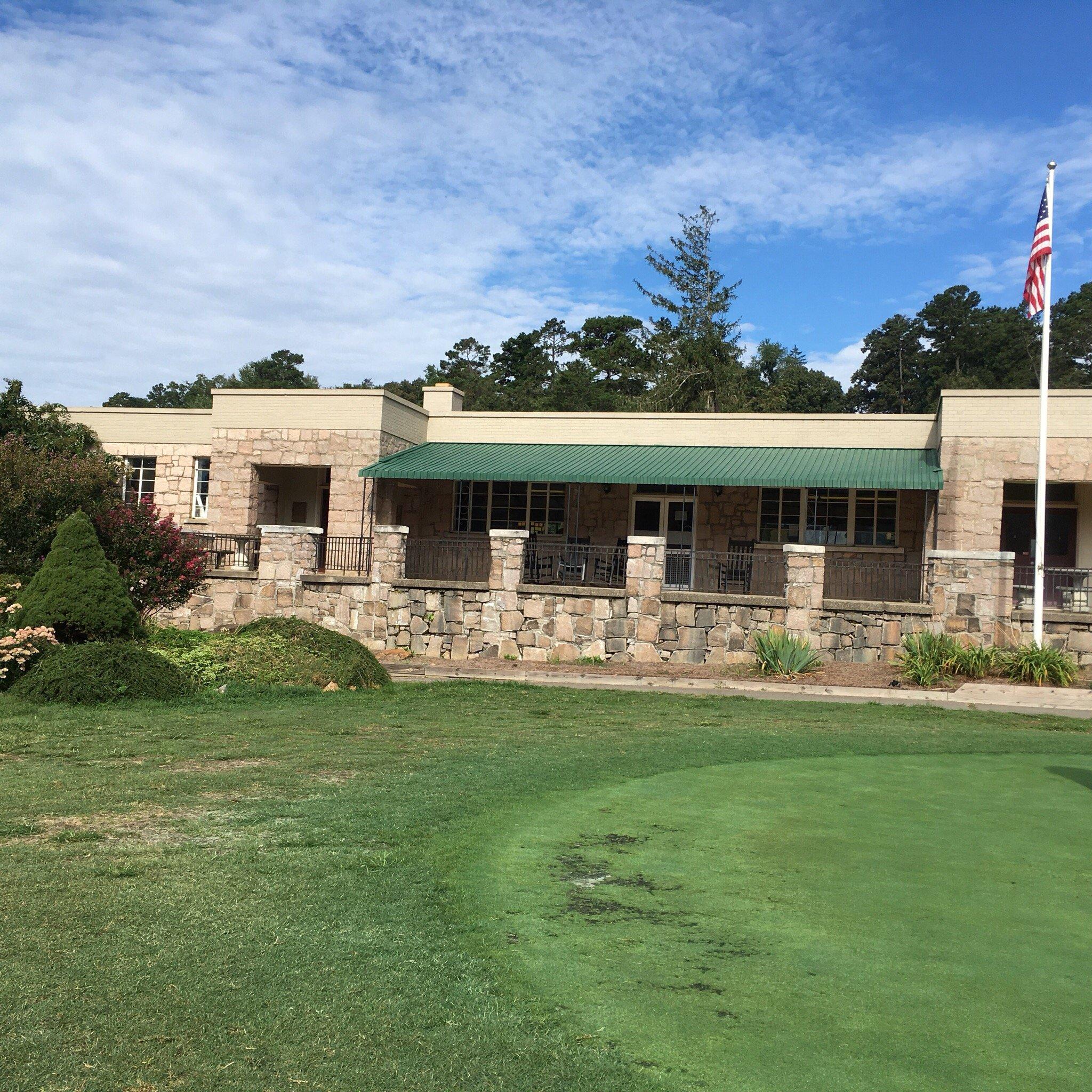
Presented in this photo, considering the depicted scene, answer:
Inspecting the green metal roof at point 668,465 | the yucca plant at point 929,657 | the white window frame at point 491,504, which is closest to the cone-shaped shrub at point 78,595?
the green metal roof at point 668,465

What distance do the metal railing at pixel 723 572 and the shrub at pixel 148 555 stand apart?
7742 mm

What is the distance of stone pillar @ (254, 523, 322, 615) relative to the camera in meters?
18.7

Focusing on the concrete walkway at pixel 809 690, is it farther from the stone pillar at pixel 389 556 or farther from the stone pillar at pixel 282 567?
the stone pillar at pixel 282 567

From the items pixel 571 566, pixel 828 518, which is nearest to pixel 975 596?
pixel 571 566

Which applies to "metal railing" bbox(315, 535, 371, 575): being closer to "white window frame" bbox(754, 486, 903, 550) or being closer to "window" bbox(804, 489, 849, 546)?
"white window frame" bbox(754, 486, 903, 550)

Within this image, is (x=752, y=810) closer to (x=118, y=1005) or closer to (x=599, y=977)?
(x=599, y=977)

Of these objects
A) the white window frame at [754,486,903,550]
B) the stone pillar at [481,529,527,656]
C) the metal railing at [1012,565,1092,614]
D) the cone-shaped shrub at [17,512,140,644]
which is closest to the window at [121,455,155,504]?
the stone pillar at [481,529,527,656]

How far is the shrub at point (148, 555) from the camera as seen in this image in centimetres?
1591

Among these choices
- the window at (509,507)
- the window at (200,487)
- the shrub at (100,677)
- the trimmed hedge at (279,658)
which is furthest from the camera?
the window at (200,487)

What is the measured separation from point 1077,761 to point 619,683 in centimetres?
688

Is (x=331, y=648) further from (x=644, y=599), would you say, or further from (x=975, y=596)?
(x=975, y=596)

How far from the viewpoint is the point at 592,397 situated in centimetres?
5544

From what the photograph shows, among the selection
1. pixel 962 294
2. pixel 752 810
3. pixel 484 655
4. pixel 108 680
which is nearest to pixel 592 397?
pixel 962 294

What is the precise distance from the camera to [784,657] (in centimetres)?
1548
